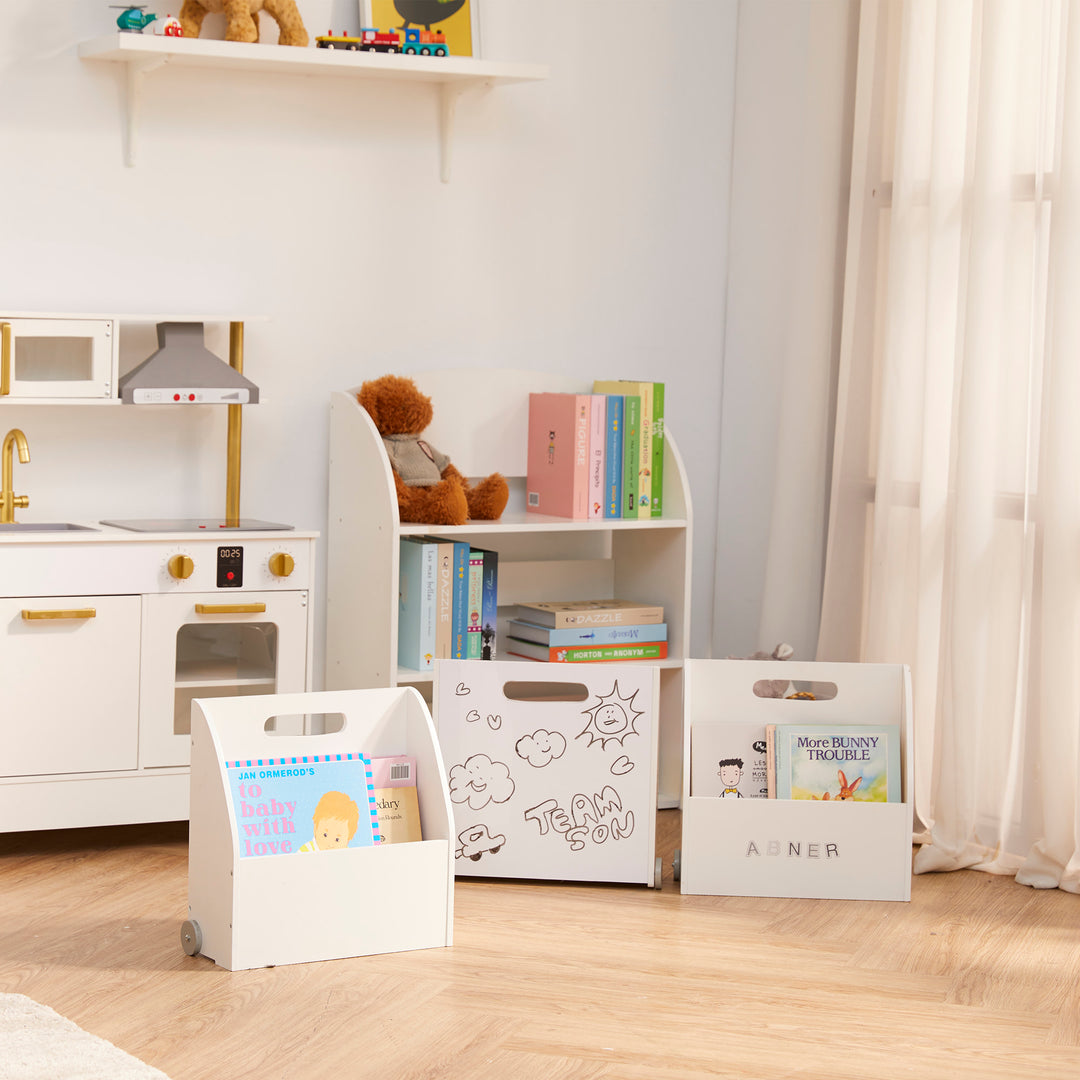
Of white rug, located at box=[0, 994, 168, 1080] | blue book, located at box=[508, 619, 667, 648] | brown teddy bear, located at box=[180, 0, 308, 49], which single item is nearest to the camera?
white rug, located at box=[0, 994, 168, 1080]

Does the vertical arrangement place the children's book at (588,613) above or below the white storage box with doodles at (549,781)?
above

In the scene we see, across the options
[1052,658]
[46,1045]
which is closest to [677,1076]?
[46,1045]

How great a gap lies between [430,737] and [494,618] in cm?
72

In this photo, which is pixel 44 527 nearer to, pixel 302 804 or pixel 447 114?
pixel 302 804

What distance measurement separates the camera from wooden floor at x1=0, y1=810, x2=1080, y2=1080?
1.77 metres

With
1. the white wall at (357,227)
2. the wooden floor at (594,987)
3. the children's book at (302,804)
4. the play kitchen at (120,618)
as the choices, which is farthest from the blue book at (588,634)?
the children's book at (302,804)

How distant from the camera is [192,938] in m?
2.05

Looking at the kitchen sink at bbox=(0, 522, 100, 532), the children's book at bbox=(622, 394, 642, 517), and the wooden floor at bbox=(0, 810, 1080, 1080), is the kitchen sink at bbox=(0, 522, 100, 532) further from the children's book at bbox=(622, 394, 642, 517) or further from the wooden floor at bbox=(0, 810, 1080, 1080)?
the children's book at bbox=(622, 394, 642, 517)

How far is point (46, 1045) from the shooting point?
1.73 metres

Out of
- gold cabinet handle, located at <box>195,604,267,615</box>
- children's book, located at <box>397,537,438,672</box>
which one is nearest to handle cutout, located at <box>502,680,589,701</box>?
children's book, located at <box>397,537,438,672</box>

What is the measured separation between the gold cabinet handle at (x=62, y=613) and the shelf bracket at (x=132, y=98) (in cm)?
89

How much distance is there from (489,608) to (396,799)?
755 millimetres

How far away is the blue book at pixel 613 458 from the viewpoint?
3.01m

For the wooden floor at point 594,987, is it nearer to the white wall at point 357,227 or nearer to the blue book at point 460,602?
the blue book at point 460,602
